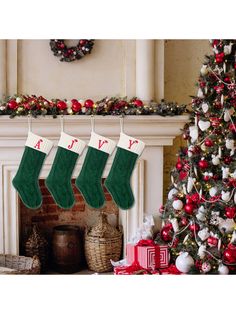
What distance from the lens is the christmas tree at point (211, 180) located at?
3475 millimetres

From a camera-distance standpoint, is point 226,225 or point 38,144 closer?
point 38,144

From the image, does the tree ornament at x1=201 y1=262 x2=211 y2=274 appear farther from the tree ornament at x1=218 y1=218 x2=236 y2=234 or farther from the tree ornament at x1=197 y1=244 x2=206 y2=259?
the tree ornament at x1=218 y1=218 x2=236 y2=234

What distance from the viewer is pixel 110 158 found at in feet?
13.1

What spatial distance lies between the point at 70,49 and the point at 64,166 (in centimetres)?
98

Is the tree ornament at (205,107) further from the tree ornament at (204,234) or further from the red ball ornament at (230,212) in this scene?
the tree ornament at (204,234)

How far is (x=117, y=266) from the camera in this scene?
3.86m

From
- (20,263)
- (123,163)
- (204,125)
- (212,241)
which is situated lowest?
(20,263)

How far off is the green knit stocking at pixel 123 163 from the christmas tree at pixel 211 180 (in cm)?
41

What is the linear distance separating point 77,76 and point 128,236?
1.17 m

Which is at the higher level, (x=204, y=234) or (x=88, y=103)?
(x=88, y=103)

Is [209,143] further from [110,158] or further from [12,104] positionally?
[12,104]

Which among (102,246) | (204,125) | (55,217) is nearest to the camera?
(204,125)

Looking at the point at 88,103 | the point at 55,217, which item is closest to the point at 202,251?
the point at 88,103

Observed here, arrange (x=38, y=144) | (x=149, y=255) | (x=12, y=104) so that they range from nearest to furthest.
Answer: (x=38, y=144) < (x=149, y=255) < (x=12, y=104)
